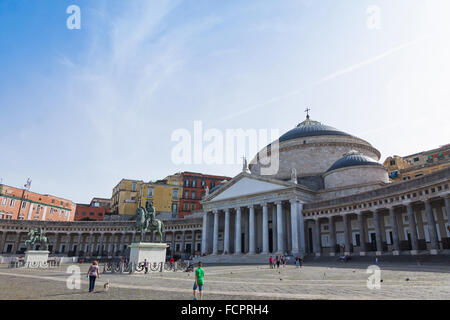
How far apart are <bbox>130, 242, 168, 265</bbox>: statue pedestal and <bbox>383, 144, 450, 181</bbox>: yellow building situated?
42060 mm

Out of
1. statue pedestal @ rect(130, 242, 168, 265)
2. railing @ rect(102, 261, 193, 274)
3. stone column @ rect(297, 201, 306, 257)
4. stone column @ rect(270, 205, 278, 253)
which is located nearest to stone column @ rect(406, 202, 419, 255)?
stone column @ rect(297, 201, 306, 257)

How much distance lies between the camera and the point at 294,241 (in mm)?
37469

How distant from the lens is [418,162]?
61.0 m

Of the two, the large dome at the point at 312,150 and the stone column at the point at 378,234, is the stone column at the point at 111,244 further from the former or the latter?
the stone column at the point at 378,234

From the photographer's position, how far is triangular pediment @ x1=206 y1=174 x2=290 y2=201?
136 ft

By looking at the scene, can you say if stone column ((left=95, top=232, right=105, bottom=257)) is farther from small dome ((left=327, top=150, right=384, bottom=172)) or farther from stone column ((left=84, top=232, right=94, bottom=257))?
small dome ((left=327, top=150, right=384, bottom=172))

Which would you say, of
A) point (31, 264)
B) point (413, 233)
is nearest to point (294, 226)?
point (413, 233)

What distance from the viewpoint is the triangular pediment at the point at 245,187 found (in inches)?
1628

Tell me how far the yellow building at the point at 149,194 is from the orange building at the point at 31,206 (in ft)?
39.8

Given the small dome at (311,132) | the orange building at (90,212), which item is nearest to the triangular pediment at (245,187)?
the small dome at (311,132)

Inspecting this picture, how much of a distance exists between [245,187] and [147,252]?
24.1m

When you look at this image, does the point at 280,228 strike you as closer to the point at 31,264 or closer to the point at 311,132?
the point at 311,132
